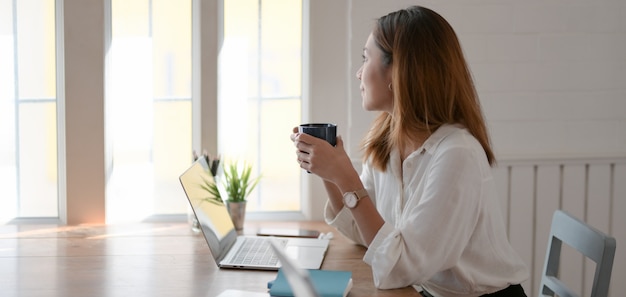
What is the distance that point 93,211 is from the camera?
2.78 m

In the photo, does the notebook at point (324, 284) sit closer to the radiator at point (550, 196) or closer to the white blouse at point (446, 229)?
the white blouse at point (446, 229)

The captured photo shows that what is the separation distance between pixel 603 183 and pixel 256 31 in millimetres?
1335

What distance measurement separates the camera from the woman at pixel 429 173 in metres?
1.72

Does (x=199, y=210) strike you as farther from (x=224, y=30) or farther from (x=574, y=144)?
(x=574, y=144)

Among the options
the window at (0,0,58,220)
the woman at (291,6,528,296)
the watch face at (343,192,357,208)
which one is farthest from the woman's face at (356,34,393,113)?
the window at (0,0,58,220)

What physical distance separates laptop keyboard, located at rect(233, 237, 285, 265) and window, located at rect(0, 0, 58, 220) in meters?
0.95

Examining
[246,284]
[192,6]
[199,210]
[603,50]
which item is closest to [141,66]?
[192,6]

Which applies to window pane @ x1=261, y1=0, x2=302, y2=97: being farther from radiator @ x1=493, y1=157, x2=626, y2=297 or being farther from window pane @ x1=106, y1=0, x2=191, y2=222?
radiator @ x1=493, y1=157, x2=626, y2=297

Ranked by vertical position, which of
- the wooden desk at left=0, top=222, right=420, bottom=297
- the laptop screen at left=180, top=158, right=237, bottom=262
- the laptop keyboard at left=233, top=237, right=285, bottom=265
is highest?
the laptop screen at left=180, top=158, right=237, bottom=262

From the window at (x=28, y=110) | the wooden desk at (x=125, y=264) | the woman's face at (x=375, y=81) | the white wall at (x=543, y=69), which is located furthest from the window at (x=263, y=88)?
the woman's face at (x=375, y=81)

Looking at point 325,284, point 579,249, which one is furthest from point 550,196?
point 325,284

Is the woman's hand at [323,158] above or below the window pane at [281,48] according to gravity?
below

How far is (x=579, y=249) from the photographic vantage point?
1.91m

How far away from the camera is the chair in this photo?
5.79ft
